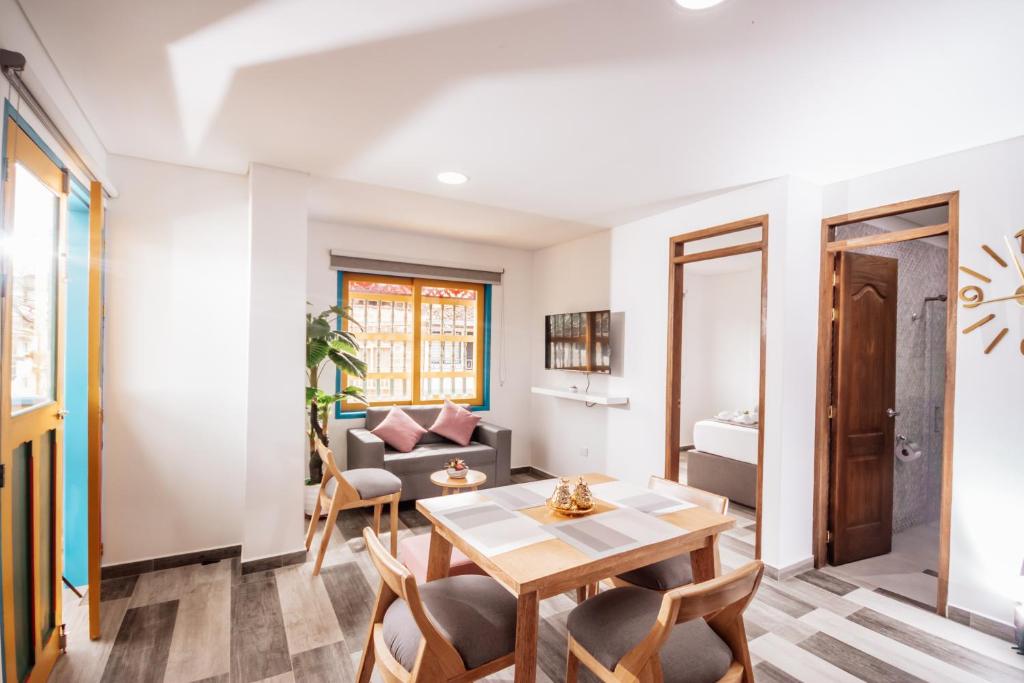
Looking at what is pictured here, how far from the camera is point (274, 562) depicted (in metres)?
3.10

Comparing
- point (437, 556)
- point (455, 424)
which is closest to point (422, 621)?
point (437, 556)

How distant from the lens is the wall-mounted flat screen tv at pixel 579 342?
4.51 m

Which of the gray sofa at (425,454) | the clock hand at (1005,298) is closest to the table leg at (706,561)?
the clock hand at (1005,298)

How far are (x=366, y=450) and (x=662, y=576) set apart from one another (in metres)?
2.58

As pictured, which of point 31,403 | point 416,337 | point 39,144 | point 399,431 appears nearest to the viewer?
point 39,144

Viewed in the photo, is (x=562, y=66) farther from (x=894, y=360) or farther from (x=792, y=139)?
(x=894, y=360)

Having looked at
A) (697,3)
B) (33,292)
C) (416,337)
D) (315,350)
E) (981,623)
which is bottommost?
(981,623)

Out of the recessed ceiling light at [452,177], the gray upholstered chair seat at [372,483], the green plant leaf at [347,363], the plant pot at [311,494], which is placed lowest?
the plant pot at [311,494]

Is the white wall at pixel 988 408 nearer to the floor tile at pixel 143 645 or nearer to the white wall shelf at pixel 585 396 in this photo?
the white wall shelf at pixel 585 396

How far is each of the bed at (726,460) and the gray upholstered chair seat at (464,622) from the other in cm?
318

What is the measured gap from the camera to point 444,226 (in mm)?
4625

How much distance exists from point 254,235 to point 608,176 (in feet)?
7.38

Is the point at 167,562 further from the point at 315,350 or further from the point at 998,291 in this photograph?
the point at 998,291

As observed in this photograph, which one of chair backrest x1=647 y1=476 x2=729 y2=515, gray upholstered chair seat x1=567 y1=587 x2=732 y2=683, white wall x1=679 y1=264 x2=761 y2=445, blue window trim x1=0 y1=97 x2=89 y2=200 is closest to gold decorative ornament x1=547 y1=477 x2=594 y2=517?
gray upholstered chair seat x1=567 y1=587 x2=732 y2=683
